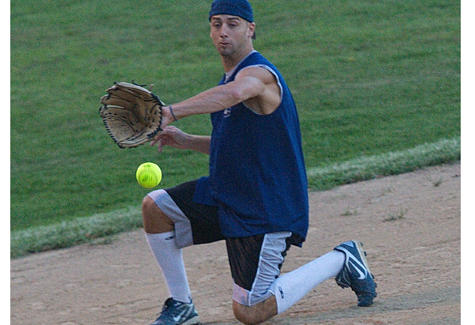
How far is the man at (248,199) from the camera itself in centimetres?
374

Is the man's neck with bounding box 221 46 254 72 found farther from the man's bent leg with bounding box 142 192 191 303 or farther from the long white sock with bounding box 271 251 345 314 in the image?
the long white sock with bounding box 271 251 345 314

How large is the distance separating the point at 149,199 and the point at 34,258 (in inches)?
96.6

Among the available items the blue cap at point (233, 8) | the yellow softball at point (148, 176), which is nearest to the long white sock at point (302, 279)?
the yellow softball at point (148, 176)

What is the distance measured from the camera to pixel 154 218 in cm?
400

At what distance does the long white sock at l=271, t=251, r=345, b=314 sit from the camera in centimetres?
385

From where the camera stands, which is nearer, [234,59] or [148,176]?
[234,59]

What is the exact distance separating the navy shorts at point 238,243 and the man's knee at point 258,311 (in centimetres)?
3

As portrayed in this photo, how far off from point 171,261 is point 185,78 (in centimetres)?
945

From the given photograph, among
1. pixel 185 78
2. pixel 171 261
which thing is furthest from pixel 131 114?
pixel 185 78

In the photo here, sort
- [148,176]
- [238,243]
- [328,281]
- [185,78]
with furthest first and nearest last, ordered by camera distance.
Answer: [185,78] < [328,281] < [148,176] < [238,243]

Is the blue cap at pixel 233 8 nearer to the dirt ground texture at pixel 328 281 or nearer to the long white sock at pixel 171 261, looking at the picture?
the long white sock at pixel 171 261

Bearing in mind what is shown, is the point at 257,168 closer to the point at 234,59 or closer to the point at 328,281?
the point at 234,59

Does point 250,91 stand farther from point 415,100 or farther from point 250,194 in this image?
point 415,100

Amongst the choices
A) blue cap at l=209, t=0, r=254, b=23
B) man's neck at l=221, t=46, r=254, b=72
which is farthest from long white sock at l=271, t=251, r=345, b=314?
blue cap at l=209, t=0, r=254, b=23
